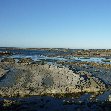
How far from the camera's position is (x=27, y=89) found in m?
23.3

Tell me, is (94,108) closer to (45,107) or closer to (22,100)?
(45,107)

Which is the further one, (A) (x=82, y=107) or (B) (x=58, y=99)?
(B) (x=58, y=99)

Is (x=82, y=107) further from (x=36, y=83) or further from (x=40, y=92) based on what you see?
(x=36, y=83)

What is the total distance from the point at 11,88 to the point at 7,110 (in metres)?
7.56

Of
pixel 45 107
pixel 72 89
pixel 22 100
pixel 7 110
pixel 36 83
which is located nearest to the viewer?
pixel 7 110

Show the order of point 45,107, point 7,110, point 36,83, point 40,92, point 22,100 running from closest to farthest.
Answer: point 7,110 → point 45,107 → point 22,100 → point 40,92 → point 36,83

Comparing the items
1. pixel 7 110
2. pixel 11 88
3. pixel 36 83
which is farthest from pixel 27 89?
pixel 7 110

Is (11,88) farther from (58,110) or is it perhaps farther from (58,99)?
(58,110)

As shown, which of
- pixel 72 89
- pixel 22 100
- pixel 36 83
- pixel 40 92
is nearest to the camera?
pixel 22 100

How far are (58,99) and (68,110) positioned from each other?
11.0ft

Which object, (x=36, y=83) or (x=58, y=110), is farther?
(x=36, y=83)

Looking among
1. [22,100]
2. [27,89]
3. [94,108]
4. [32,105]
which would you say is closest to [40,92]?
[27,89]

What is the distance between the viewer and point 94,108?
17.2 meters

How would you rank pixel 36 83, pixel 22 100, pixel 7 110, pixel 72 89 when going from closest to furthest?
pixel 7 110, pixel 22 100, pixel 72 89, pixel 36 83
